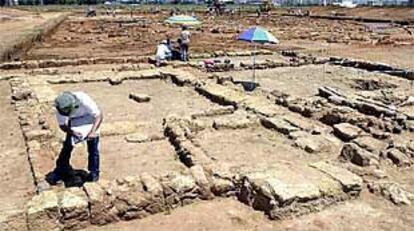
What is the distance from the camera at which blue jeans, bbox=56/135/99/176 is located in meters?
6.78

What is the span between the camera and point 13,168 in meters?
7.65

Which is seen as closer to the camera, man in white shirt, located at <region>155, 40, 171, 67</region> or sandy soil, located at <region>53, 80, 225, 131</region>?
sandy soil, located at <region>53, 80, 225, 131</region>

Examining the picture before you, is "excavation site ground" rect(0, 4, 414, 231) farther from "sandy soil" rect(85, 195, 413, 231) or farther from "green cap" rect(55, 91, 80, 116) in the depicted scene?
"green cap" rect(55, 91, 80, 116)

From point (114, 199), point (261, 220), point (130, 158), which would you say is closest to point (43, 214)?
point (114, 199)

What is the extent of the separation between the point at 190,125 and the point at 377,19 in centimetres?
4436

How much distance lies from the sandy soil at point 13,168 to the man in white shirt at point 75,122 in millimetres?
459

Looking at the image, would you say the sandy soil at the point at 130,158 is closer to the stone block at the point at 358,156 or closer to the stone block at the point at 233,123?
the stone block at the point at 233,123

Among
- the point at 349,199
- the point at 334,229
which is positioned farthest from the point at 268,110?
the point at 334,229

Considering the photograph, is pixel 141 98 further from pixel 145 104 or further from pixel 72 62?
pixel 72 62

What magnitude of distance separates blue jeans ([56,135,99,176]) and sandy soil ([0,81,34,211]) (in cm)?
50

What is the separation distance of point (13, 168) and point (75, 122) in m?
1.83

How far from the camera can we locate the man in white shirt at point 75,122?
20.8ft

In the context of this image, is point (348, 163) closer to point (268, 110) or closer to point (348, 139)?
point (348, 139)

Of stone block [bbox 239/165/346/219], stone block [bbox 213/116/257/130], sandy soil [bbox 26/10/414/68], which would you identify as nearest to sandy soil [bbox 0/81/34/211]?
stone block [bbox 239/165/346/219]
